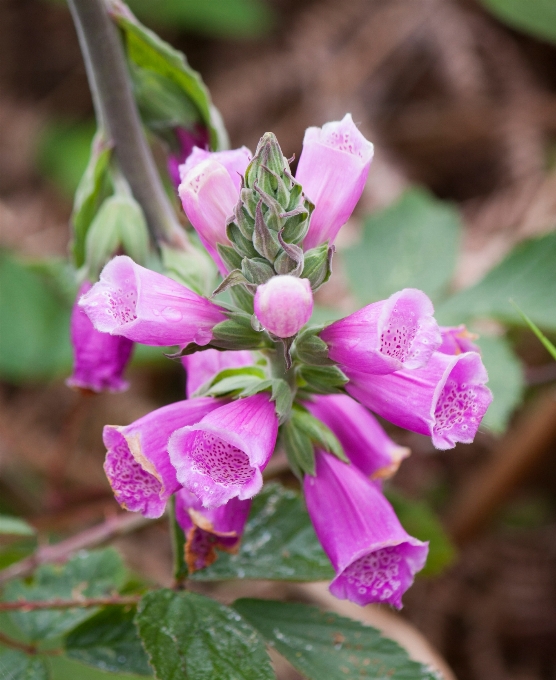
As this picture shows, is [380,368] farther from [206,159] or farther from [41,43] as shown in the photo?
[41,43]

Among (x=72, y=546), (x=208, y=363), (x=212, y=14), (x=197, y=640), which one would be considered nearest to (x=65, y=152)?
(x=212, y=14)

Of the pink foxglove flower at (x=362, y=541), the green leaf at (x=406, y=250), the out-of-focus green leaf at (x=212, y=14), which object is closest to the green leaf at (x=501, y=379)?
the green leaf at (x=406, y=250)

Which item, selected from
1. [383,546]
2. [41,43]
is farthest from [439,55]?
[383,546]

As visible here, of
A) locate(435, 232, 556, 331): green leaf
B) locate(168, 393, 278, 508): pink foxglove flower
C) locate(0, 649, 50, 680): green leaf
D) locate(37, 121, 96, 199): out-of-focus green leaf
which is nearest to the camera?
locate(168, 393, 278, 508): pink foxglove flower

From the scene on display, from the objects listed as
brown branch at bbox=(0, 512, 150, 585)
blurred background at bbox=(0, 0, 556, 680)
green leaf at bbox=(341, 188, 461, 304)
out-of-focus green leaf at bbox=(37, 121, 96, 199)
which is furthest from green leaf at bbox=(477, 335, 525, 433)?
out-of-focus green leaf at bbox=(37, 121, 96, 199)

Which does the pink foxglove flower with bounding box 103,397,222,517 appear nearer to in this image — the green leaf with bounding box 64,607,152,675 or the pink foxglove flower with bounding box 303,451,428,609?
the pink foxglove flower with bounding box 303,451,428,609

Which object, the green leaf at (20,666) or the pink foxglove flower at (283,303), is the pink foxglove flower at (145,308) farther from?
the green leaf at (20,666)

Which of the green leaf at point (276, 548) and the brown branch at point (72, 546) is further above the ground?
the green leaf at point (276, 548)
